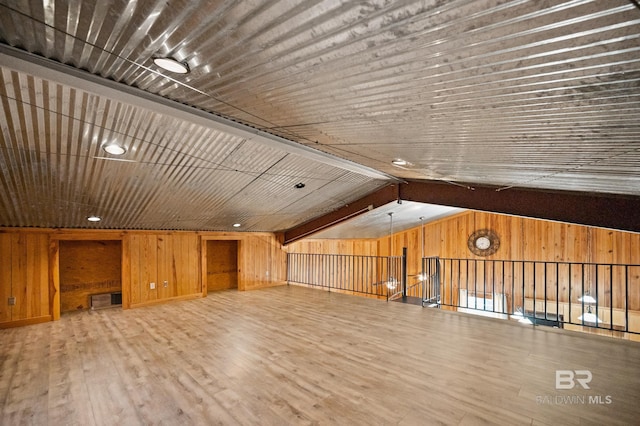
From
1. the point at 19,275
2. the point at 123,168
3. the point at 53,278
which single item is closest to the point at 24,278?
the point at 19,275

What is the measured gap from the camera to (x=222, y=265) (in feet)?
26.1

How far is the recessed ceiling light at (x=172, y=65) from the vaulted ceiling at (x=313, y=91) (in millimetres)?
45

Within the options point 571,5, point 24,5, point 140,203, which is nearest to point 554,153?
point 571,5

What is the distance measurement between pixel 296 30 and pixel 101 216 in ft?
16.7

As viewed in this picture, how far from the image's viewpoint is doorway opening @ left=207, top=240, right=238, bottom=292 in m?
7.70

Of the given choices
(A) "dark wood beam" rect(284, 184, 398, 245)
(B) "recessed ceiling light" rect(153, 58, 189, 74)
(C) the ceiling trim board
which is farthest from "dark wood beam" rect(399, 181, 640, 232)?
(B) "recessed ceiling light" rect(153, 58, 189, 74)

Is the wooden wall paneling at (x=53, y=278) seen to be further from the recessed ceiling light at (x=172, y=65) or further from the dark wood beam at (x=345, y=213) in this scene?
the recessed ceiling light at (x=172, y=65)

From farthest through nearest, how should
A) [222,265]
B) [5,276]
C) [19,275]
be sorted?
[222,265] → [19,275] → [5,276]

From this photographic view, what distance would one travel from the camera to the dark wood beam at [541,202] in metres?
3.43

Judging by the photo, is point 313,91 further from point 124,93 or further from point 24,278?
point 24,278

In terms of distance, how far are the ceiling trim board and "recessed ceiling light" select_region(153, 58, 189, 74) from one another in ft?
1.87

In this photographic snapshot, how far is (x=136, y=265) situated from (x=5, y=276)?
1813 millimetres

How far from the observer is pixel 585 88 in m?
1.37

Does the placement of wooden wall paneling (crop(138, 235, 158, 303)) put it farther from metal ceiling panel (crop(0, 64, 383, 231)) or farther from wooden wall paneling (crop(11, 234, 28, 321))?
wooden wall paneling (crop(11, 234, 28, 321))
